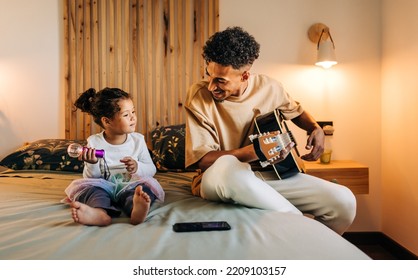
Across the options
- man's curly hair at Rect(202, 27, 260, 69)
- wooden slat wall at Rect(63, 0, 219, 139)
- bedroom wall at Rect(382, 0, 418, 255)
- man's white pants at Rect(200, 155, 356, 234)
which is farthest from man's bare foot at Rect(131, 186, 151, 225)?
wooden slat wall at Rect(63, 0, 219, 139)

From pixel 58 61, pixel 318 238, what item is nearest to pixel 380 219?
pixel 318 238

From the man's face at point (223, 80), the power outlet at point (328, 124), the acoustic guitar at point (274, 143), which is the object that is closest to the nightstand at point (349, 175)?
the power outlet at point (328, 124)

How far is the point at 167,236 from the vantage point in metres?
0.66

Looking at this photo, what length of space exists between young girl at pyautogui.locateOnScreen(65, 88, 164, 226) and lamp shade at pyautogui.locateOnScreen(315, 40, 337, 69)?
1010 millimetres

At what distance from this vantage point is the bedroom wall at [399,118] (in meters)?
1.28

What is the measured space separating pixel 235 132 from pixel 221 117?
0.06 metres

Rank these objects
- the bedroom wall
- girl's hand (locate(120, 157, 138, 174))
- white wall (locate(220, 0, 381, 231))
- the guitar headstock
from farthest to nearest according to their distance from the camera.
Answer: white wall (locate(220, 0, 381, 231))
the bedroom wall
girl's hand (locate(120, 157, 138, 174))
the guitar headstock

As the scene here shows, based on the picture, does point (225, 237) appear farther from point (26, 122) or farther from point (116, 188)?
point (26, 122)

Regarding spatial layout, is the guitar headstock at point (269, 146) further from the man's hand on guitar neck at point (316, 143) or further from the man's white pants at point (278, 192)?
the man's hand on guitar neck at point (316, 143)

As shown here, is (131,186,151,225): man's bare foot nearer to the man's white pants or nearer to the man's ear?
the man's white pants

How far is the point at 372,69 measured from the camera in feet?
5.47

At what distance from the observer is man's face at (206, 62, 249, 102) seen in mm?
995

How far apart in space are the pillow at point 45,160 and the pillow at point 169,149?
329mm

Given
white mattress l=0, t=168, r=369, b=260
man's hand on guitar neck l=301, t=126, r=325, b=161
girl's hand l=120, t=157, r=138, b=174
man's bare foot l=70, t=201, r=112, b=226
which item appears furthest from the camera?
man's hand on guitar neck l=301, t=126, r=325, b=161
